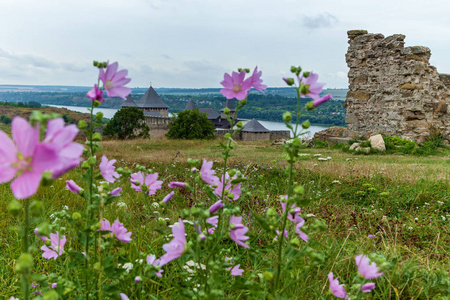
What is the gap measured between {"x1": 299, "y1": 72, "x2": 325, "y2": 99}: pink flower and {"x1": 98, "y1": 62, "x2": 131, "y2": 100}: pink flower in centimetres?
67

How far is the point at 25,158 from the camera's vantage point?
73cm

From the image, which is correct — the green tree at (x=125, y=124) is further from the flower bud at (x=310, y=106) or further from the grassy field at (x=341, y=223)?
the flower bud at (x=310, y=106)

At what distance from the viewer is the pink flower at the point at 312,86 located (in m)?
1.30

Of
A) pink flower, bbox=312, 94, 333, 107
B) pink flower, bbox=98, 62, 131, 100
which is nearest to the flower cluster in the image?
pink flower, bbox=312, 94, 333, 107

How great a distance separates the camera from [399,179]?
18.1ft

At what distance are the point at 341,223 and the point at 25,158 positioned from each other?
12.3 ft

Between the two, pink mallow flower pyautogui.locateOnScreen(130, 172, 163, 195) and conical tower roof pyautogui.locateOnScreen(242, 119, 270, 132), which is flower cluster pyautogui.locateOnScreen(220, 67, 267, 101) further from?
conical tower roof pyautogui.locateOnScreen(242, 119, 270, 132)

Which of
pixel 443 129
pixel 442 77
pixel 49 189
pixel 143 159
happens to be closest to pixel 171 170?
pixel 143 159

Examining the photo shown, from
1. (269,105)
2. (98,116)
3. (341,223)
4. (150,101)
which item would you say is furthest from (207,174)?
(269,105)

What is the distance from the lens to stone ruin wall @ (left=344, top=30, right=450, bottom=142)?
11.6 m

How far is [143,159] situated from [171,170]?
86.8 inches

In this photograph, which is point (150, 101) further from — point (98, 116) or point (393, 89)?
point (98, 116)

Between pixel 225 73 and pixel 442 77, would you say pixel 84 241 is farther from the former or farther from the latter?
pixel 442 77

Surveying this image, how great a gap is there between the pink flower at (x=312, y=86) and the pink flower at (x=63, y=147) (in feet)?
2.84
